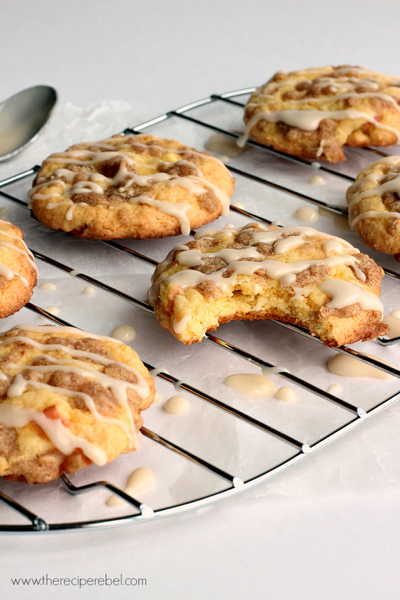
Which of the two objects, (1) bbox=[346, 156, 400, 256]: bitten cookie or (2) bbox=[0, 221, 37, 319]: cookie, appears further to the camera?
(1) bbox=[346, 156, 400, 256]: bitten cookie

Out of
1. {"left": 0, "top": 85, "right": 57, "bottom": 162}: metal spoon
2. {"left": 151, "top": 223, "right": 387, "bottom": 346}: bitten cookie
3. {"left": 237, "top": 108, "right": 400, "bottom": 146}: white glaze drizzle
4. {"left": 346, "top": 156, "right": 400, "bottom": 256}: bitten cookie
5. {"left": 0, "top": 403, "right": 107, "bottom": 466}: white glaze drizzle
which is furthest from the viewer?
{"left": 0, "top": 85, "right": 57, "bottom": 162}: metal spoon

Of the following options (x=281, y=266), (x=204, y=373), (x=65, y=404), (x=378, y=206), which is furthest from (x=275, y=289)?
(x=65, y=404)

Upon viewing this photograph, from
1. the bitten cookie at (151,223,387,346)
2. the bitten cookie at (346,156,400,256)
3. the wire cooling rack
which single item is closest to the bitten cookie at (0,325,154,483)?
the wire cooling rack

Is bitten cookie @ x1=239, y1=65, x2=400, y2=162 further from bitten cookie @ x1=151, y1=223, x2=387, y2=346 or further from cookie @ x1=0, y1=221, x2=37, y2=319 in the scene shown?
cookie @ x1=0, y1=221, x2=37, y2=319

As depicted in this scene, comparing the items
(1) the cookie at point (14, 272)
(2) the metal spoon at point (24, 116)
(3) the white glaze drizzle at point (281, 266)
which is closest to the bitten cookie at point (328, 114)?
(3) the white glaze drizzle at point (281, 266)

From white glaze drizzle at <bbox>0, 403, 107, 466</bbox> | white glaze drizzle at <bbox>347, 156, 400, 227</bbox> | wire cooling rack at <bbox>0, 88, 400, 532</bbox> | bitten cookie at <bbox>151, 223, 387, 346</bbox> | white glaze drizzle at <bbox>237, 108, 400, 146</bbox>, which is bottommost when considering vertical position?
wire cooling rack at <bbox>0, 88, 400, 532</bbox>

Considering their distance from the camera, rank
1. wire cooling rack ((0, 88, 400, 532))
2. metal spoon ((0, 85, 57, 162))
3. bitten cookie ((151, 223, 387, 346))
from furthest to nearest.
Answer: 1. metal spoon ((0, 85, 57, 162))
2. bitten cookie ((151, 223, 387, 346))
3. wire cooling rack ((0, 88, 400, 532))

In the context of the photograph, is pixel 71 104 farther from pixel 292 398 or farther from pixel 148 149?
pixel 292 398
